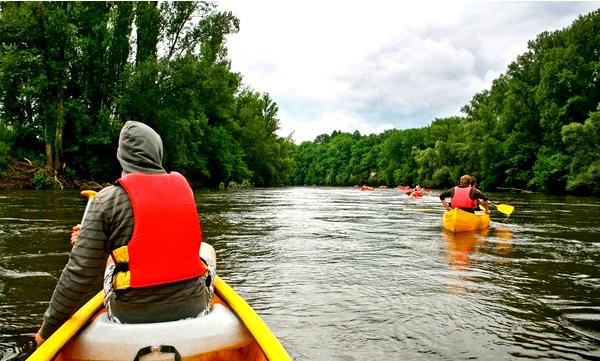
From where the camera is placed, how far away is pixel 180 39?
28.2m

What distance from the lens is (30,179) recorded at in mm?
23500

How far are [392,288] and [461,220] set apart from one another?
5405 mm

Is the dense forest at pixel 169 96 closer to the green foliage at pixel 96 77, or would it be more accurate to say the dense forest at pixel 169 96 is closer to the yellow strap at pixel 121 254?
the green foliage at pixel 96 77

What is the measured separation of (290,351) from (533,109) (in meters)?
44.2

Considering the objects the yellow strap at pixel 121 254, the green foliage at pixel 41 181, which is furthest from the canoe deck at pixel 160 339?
the green foliage at pixel 41 181

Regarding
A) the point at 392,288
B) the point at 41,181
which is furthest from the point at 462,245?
the point at 41,181

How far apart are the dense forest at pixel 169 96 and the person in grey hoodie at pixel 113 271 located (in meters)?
22.0

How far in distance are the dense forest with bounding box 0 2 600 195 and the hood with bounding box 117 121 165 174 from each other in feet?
71.9

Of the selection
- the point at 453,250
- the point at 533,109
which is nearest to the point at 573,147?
the point at 533,109

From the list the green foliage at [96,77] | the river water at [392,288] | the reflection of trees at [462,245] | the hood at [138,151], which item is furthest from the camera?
the green foliage at [96,77]

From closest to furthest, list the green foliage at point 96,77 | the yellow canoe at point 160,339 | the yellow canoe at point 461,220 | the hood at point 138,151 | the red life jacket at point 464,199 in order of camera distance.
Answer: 1. the yellow canoe at point 160,339
2. the hood at point 138,151
3. the yellow canoe at point 461,220
4. the red life jacket at point 464,199
5. the green foliage at point 96,77

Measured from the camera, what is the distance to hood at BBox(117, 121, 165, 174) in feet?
7.83

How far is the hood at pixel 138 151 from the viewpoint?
2.39 metres

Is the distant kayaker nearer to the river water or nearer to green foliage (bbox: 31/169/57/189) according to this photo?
the river water
